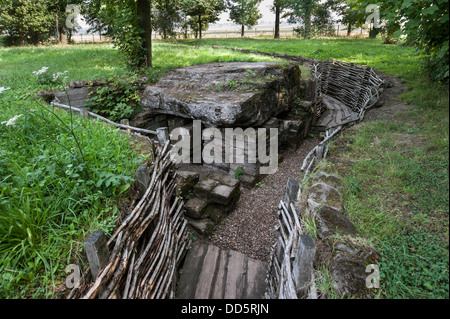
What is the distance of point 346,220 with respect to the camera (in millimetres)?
2383

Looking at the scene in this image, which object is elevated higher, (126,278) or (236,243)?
(126,278)

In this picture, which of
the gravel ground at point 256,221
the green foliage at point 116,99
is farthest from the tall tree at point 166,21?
the gravel ground at point 256,221

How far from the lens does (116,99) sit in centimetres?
671

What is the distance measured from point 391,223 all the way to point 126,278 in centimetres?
241

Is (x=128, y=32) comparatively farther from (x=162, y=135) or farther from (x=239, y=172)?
(x=239, y=172)

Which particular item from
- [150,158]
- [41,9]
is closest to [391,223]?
[150,158]

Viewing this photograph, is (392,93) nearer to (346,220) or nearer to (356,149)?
(356,149)

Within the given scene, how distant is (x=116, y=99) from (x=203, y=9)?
57.3 ft

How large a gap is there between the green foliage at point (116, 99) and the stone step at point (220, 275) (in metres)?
4.08

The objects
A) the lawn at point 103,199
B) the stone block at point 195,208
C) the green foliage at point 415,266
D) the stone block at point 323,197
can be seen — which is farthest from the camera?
the stone block at point 195,208

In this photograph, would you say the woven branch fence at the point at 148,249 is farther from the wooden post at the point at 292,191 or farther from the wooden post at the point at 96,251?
the wooden post at the point at 292,191

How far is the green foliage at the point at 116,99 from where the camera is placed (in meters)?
6.40

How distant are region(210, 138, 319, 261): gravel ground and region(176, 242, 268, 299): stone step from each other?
16.3 inches

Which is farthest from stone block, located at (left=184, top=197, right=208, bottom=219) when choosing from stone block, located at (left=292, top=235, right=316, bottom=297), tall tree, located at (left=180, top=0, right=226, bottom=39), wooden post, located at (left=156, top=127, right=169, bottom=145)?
tall tree, located at (left=180, top=0, right=226, bottom=39)
